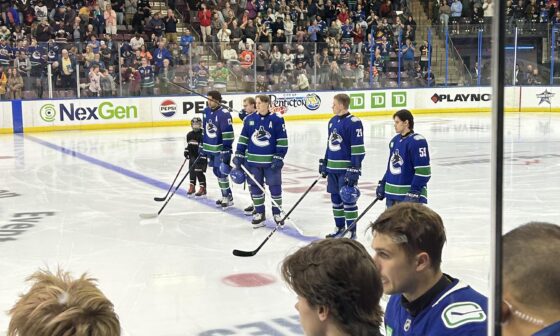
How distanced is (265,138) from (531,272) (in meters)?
6.29

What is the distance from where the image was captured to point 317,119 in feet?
63.7

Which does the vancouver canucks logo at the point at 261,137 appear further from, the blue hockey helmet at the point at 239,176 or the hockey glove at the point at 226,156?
the hockey glove at the point at 226,156

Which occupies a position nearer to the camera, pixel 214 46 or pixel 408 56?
pixel 214 46

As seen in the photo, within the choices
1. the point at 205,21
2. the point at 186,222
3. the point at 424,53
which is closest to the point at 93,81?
the point at 205,21

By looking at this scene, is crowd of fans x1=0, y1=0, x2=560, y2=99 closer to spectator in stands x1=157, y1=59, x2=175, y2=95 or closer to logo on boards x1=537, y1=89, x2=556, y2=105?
spectator in stands x1=157, y1=59, x2=175, y2=95

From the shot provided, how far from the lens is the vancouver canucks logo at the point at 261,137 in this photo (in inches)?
293

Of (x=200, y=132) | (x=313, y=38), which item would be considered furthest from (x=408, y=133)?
(x=313, y=38)

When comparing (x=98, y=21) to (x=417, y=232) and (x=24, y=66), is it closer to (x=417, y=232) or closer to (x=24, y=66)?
(x=24, y=66)

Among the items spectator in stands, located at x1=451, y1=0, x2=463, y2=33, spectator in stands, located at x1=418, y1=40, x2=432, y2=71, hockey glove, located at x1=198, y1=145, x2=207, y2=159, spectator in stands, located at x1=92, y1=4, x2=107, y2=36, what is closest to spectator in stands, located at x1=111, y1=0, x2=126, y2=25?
spectator in stands, located at x1=92, y1=4, x2=107, y2=36

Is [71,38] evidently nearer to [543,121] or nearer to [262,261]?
[543,121]

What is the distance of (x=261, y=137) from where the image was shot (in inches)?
293

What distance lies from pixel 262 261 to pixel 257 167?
156 centimetres

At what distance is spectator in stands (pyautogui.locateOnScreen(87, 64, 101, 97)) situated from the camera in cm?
1672

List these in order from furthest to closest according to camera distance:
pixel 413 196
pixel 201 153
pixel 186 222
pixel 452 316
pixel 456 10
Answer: pixel 456 10 < pixel 201 153 < pixel 186 222 < pixel 413 196 < pixel 452 316
